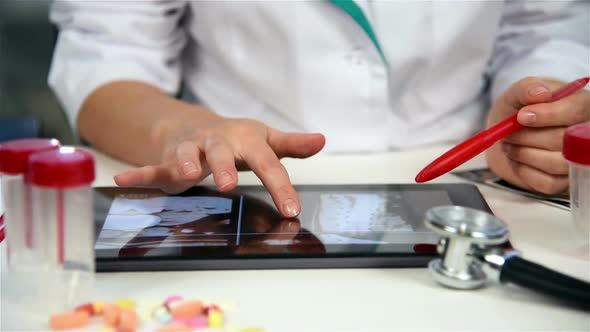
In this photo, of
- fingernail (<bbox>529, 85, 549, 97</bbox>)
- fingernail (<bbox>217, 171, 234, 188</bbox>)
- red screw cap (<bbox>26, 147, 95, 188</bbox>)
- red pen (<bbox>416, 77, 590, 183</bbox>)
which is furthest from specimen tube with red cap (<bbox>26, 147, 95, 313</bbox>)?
fingernail (<bbox>529, 85, 549, 97</bbox>)

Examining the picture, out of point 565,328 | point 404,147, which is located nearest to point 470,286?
point 565,328

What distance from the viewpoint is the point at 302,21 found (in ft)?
2.69

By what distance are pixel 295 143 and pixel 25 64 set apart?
66 cm

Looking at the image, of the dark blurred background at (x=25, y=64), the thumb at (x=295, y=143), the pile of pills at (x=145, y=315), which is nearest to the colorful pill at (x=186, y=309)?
the pile of pills at (x=145, y=315)

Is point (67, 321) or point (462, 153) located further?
point (462, 153)

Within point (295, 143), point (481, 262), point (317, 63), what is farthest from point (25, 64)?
point (481, 262)

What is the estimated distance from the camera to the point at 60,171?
1.25 feet

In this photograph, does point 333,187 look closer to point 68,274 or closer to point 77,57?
point 68,274

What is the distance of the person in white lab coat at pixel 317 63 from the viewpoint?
2.67 ft

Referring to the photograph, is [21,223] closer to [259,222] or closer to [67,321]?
[67,321]

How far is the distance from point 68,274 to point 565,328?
292 millimetres

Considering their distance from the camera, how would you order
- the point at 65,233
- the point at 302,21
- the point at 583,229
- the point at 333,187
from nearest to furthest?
the point at 65,233, the point at 583,229, the point at 333,187, the point at 302,21

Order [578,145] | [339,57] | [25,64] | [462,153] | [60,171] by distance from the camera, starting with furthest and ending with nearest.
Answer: [25,64], [339,57], [462,153], [578,145], [60,171]

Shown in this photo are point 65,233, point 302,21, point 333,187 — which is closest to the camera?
point 65,233
